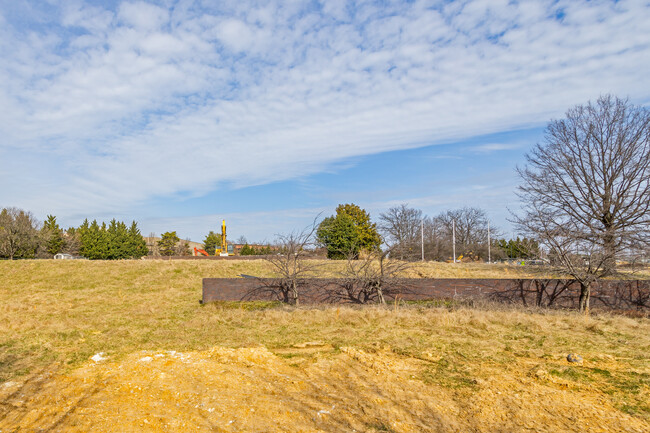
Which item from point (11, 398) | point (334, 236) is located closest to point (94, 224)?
point (334, 236)

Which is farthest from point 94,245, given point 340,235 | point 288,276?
point 288,276

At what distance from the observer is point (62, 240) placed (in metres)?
48.0

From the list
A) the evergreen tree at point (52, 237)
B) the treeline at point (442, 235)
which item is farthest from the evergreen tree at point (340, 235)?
the evergreen tree at point (52, 237)

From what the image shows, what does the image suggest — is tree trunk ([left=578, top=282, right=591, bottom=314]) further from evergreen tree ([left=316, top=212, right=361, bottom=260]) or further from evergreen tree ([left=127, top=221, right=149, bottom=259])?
evergreen tree ([left=127, top=221, right=149, bottom=259])

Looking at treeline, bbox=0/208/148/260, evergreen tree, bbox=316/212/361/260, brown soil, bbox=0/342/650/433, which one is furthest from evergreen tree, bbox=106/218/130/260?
brown soil, bbox=0/342/650/433

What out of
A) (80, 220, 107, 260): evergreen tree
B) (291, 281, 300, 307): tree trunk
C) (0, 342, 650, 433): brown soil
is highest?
(80, 220, 107, 260): evergreen tree

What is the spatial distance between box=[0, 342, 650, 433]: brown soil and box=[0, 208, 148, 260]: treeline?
1608 inches

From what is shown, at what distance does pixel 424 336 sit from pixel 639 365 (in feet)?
14.6

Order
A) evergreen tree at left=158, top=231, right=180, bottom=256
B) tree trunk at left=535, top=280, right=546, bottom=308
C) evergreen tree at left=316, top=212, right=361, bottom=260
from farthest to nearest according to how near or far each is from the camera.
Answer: evergreen tree at left=158, top=231, right=180, bottom=256 < evergreen tree at left=316, top=212, right=361, bottom=260 < tree trunk at left=535, top=280, right=546, bottom=308

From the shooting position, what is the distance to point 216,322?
43.0 feet

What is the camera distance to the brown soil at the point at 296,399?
5391 millimetres

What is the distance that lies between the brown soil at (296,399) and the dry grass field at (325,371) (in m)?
0.03

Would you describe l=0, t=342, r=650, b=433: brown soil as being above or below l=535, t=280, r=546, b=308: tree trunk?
below

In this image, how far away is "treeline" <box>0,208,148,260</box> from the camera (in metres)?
40.5
